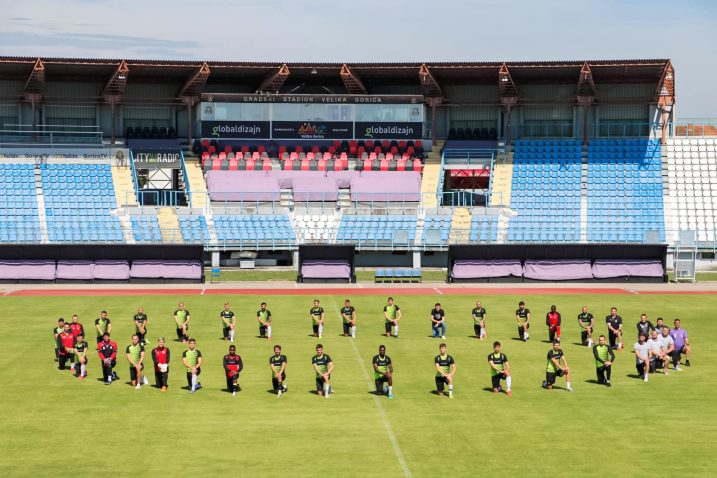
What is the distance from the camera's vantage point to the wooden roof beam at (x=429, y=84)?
71312mm

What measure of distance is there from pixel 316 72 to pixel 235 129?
6.66 meters

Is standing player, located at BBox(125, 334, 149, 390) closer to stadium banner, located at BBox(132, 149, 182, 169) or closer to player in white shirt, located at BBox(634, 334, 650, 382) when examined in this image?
player in white shirt, located at BBox(634, 334, 650, 382)

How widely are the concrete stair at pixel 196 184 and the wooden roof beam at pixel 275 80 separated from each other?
23.2 feet

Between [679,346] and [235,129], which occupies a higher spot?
[235,129]

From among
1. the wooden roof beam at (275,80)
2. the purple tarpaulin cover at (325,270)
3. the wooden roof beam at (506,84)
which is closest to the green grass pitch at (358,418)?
the purple tarpaulin cover at (325,270)

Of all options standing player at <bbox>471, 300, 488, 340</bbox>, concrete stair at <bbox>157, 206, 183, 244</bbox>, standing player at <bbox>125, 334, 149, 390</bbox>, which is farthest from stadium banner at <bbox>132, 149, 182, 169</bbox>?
standing player at <bbox>125, 334, 149, 390</bbox>

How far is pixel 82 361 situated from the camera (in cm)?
3014

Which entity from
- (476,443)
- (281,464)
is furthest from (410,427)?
(281,464)

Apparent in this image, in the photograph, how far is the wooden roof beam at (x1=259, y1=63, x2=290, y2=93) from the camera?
232ft

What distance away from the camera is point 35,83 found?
71.4 meters

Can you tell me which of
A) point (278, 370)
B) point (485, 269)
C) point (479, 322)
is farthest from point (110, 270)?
point (278, 370)

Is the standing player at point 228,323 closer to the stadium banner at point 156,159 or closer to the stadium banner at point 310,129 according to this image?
the stadium banner at point 156,159

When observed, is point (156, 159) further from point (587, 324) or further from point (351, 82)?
point (587, 324)

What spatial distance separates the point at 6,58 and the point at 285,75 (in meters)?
18.1
